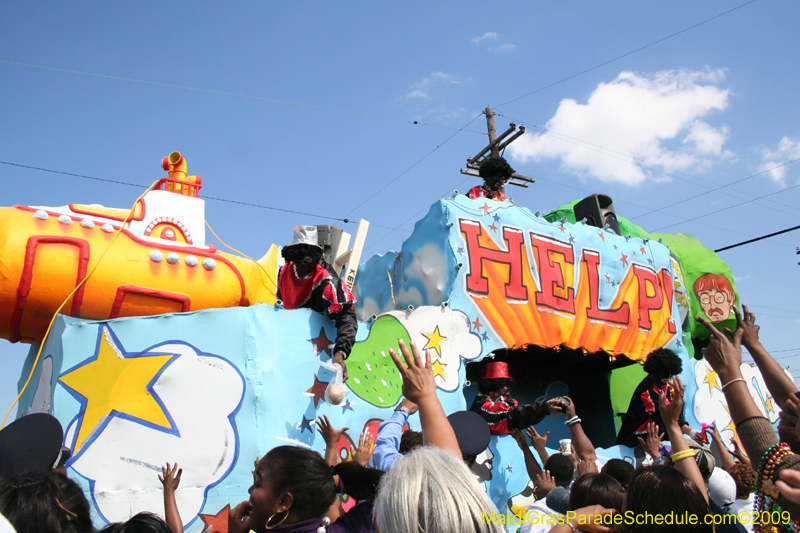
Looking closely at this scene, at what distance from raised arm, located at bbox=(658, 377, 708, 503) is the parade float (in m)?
2.73

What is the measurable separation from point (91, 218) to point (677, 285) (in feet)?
27.1

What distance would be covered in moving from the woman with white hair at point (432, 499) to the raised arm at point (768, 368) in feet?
4.72

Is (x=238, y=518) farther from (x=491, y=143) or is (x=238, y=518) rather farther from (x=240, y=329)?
(x=491, y=143)

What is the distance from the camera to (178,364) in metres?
4.24

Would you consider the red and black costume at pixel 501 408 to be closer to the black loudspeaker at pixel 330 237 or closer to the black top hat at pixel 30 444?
the black loudspeaker at pixel 330 237

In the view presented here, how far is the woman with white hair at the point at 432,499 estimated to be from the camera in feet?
4.44

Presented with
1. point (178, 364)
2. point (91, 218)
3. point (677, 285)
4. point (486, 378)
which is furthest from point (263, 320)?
point (677, 285)

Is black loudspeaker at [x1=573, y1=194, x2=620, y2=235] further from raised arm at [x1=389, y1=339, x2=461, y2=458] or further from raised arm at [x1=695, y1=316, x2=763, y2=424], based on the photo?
raised arm at [x1=389, y1=339, x2=461, y2=458]

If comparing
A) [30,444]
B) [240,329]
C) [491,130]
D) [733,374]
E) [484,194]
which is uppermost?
[491,130]

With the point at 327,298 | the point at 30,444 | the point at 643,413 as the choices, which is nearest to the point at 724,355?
the point at 30,444

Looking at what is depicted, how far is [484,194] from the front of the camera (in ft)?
23.6

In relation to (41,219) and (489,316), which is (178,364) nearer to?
(41,219)

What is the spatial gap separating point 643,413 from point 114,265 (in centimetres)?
555

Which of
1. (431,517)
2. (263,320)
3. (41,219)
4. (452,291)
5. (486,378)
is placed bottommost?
(431,517)
